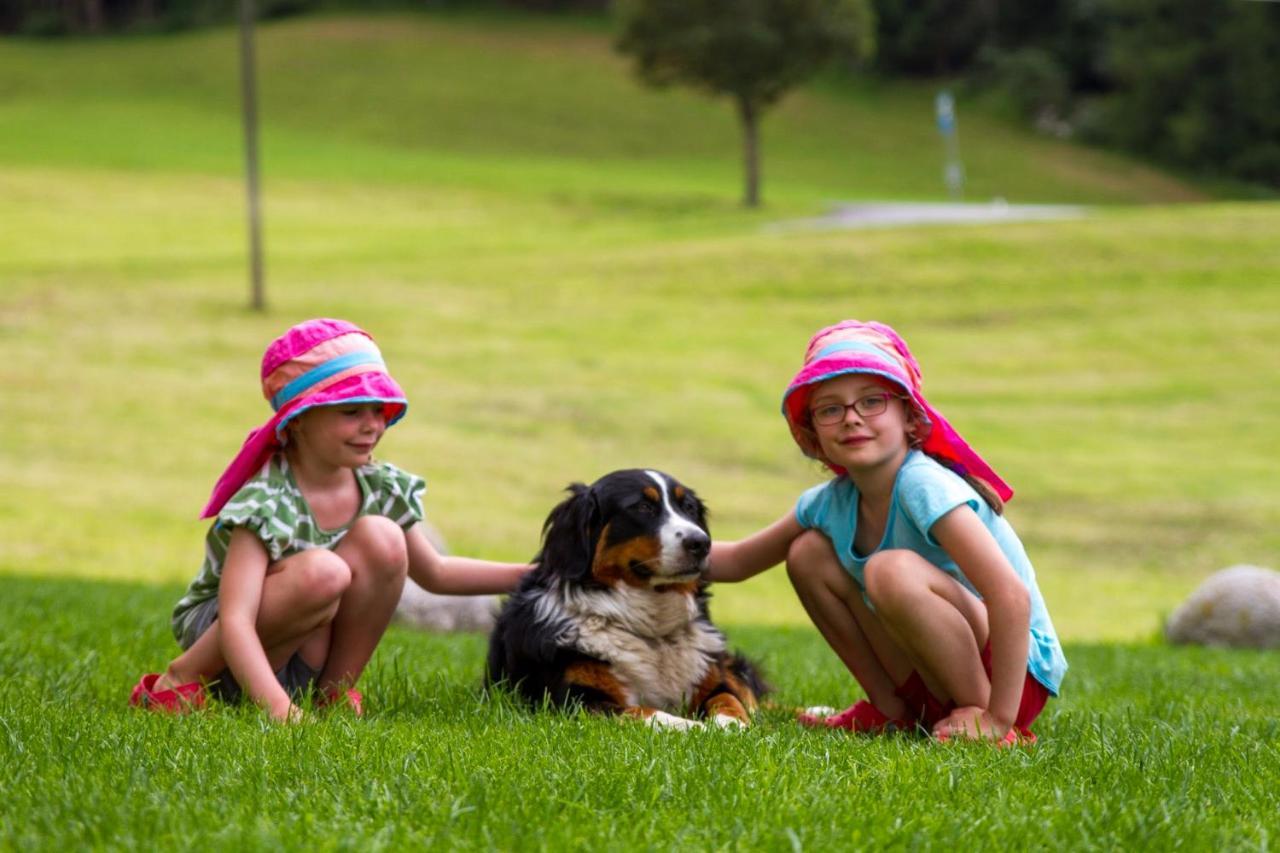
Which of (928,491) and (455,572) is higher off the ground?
(928,491)

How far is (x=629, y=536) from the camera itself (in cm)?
520

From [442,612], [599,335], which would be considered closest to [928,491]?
[442,612]

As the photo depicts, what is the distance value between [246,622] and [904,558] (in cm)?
210

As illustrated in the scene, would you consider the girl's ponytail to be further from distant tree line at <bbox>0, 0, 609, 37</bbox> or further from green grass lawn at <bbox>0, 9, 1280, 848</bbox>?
distant tree line at <bbox>0, 0, 609, 37</bbox>

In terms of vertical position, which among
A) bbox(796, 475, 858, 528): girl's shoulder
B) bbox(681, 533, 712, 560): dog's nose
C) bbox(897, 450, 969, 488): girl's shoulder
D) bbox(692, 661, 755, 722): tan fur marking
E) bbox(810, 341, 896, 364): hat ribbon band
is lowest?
bbox(692, 661, 755, 722): tan fur marking

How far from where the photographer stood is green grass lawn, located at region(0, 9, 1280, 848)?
3.62m

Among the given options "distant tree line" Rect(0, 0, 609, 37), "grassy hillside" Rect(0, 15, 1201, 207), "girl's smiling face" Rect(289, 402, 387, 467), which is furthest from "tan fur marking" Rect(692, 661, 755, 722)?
"distant tree line" Rect(0, 0, 609, 37)

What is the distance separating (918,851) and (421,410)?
20.2 meters

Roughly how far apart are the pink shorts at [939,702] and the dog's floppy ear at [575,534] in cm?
116

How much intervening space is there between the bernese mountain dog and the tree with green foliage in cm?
4183

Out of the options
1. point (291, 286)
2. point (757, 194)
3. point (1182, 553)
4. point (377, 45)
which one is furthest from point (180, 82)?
point (1182, 553)

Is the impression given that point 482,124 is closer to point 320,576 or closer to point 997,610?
point 320,576

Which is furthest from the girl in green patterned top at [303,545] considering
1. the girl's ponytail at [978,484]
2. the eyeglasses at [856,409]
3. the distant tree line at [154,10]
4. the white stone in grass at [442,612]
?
the distant tree line at [154,10]

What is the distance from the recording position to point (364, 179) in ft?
157
